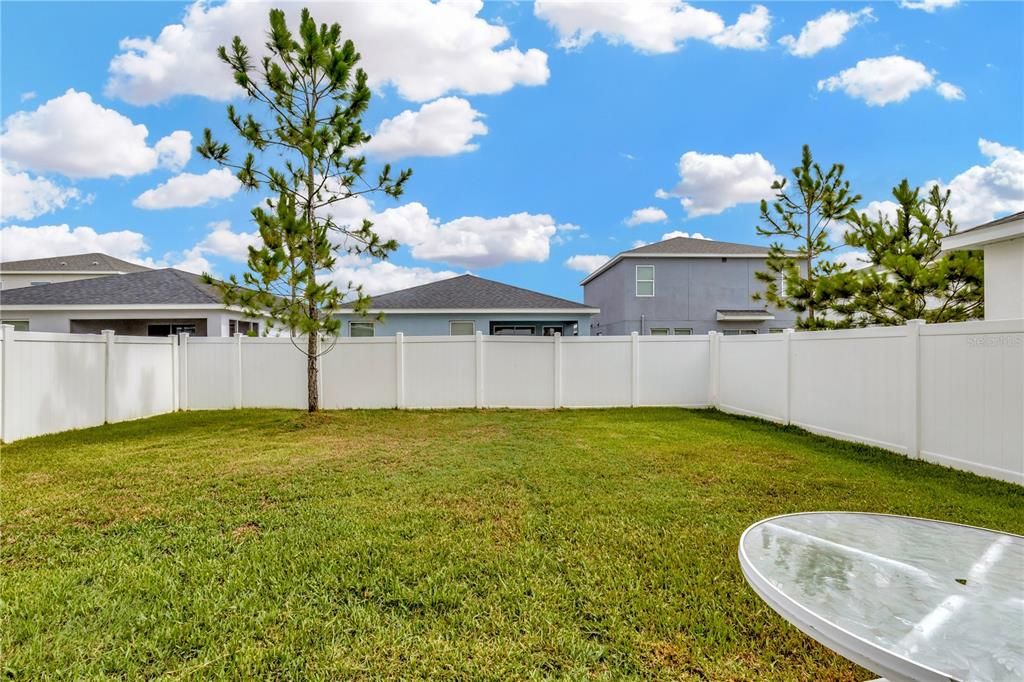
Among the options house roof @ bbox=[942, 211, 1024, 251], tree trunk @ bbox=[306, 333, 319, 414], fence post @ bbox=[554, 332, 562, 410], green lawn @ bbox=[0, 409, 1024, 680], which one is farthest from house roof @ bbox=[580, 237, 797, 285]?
green lawn @ bbox=[0, 409, 1024, 680]

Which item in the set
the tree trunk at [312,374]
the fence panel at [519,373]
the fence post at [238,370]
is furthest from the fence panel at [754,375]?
the fence post at [238,370]

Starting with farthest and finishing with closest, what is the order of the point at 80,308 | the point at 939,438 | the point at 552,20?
the point at 80,308, the point at 552,20, the point at 939,438

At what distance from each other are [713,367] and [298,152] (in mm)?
9169

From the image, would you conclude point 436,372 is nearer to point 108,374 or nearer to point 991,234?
point 108,374

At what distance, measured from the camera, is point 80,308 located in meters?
13.6

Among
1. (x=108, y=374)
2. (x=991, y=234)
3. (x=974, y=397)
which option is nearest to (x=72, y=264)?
(x=108, y=374)

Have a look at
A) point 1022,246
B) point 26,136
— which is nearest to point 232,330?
point 26,136

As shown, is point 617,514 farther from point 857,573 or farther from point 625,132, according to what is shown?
point 625,132

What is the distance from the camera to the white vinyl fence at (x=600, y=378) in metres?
5.04

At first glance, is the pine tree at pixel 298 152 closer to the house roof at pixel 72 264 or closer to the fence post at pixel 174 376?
the fence post at pixel 174 376

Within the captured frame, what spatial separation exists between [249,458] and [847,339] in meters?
7.94

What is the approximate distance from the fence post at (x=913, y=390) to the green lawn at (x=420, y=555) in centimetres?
24

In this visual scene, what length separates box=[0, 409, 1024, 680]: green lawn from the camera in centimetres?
216

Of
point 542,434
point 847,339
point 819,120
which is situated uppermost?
point 819,120
